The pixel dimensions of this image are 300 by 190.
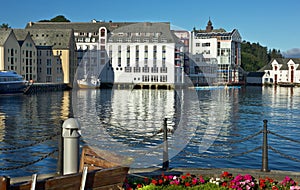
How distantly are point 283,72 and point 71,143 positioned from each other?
169 metres

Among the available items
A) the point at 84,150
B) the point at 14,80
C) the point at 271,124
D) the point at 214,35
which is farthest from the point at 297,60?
the point at 84,150

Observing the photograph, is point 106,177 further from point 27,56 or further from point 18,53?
point 27,56

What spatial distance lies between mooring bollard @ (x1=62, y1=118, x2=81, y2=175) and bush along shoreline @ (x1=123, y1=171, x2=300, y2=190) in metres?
1.19

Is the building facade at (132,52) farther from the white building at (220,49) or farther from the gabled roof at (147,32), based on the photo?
the white building at (220,49)

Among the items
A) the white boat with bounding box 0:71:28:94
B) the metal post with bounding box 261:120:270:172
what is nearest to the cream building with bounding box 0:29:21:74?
the white boat with bounding box 0:71:28:94

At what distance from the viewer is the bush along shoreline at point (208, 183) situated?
9273 mm

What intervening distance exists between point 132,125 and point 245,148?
42.5 ft

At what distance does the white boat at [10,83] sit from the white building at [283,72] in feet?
355

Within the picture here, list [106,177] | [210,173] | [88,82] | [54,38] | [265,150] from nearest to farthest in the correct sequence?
1. [106,177]
2. [210,173]
3. [265,150]
4. [88,82]
5. [54,38]

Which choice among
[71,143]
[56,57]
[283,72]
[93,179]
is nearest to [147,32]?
[56,57]

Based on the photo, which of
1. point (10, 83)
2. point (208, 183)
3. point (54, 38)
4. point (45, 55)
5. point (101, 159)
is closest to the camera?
point (101, 159)

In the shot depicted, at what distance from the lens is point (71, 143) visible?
8336mm

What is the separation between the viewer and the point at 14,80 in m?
83.6

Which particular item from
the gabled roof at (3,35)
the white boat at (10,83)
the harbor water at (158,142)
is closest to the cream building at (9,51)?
the gabled roof at (3,35)
